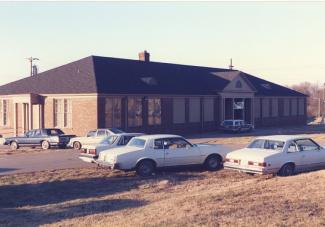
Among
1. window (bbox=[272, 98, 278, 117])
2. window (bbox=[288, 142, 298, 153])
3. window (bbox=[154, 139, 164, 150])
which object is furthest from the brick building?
window (bbox=[288, 142, 298, 153])

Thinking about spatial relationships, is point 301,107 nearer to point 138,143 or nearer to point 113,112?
point 113,112

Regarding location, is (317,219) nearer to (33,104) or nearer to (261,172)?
(261,172)

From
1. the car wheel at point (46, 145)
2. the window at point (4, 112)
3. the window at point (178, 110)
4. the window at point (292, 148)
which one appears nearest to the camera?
the window at point (292, 148)

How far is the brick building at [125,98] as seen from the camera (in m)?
36.8

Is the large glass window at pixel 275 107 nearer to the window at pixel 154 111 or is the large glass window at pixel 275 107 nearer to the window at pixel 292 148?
the window at pixel 154 111

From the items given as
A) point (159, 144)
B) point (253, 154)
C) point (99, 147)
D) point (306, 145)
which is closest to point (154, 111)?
point (99, 147)

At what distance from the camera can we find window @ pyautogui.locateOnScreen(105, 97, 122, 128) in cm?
3654

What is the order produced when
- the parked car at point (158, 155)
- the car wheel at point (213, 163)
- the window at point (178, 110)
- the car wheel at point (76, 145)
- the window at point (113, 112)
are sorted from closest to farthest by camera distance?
the parked car at point (158, 155) → the car wheel at point (213, 163) → the car wheel at point (76, 145) → the window at point (113, 112) → the window at point (178, 110)

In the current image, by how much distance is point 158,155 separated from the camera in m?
17.5

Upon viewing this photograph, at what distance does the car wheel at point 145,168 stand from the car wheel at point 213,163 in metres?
2.21

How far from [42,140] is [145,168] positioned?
13.6 meters

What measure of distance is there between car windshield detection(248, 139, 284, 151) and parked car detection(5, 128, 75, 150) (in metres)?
14.5

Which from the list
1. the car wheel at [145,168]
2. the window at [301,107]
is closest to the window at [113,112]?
the car wheel at [145,168]

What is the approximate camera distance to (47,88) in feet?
128
